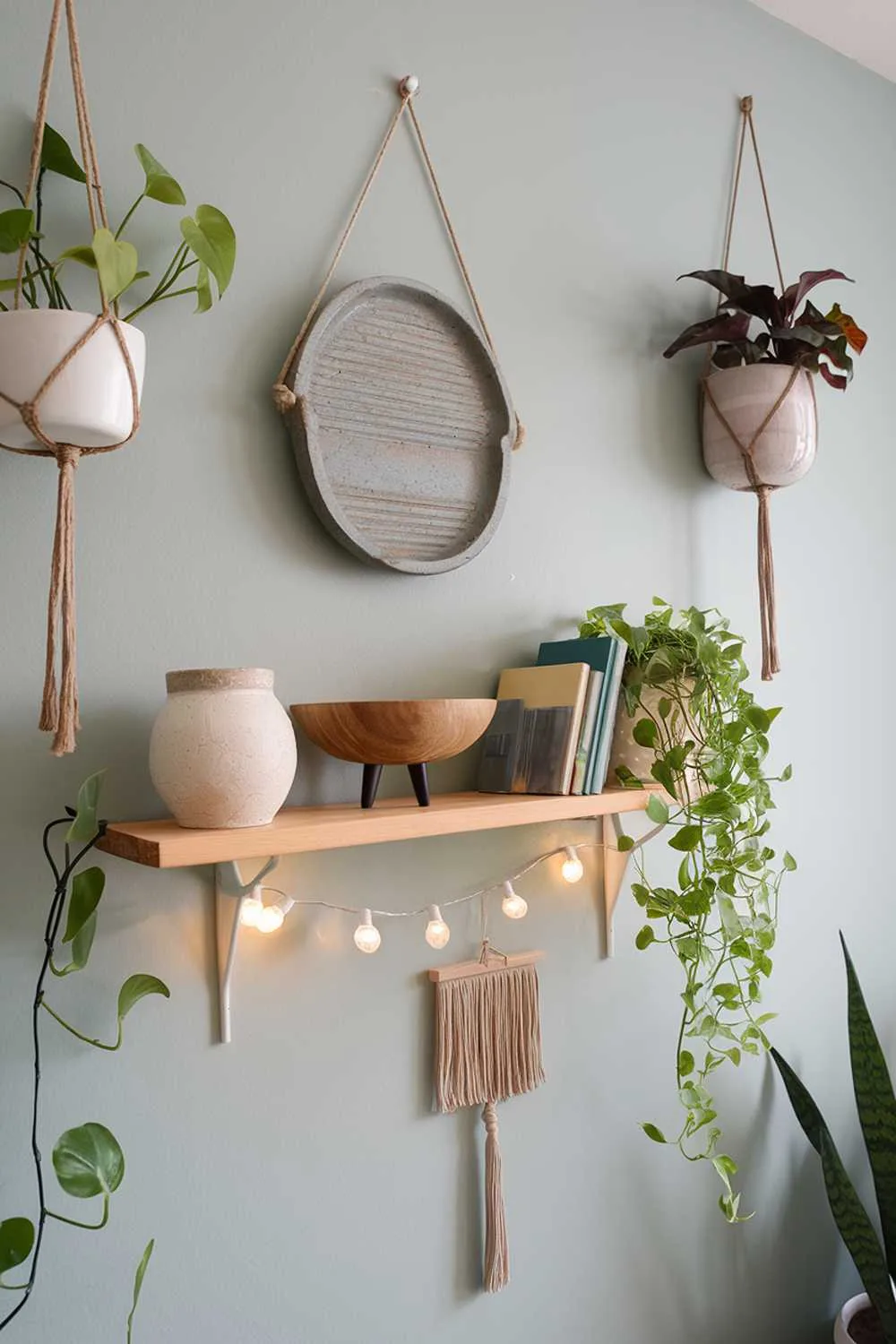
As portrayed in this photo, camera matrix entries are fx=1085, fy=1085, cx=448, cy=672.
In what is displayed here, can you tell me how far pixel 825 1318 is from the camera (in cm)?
174

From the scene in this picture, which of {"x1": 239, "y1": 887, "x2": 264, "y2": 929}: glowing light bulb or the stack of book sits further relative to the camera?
the stack of book

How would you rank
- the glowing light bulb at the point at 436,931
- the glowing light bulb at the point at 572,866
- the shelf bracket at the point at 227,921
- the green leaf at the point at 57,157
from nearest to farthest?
the green leaf at the point at 57,157 < the shelf bracket at the point at 227,921 < the glowing light bulb at the point at 436,931 < the glowing light bulb at the point at 572,866

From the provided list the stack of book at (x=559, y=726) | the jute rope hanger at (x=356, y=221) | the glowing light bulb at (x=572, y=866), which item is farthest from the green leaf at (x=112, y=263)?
the glowing light bulb at (x=572, y=866)

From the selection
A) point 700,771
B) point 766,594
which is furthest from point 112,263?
point 766,594

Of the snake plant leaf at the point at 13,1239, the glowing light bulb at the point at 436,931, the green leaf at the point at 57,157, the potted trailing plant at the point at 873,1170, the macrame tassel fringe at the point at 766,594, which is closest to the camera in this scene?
the snake plant leaf at the point at 13,1239

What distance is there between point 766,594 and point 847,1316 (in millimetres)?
1080

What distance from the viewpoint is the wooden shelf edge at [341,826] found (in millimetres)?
917

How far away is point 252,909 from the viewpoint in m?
1.10

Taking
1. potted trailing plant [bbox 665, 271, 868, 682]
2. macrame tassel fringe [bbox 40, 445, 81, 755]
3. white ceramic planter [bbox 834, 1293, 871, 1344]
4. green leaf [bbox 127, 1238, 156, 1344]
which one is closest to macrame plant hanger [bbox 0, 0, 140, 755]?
macrame tassel fringe [bbox 40, 445, 81, 755]

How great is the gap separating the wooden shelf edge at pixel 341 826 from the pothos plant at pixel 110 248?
0.46 m

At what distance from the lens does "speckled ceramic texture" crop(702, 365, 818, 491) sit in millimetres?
1520

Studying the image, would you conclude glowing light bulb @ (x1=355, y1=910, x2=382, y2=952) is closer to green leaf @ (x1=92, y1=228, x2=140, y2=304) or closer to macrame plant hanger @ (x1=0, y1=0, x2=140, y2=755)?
macrame plant hanger @ (x1=0, y1=0, x2=140, y2=755)

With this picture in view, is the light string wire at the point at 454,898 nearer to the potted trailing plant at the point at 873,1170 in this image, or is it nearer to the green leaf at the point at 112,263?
the potted trailing plant at the point at 873,1170

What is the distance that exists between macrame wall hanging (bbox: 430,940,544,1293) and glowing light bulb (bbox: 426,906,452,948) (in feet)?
0.23
